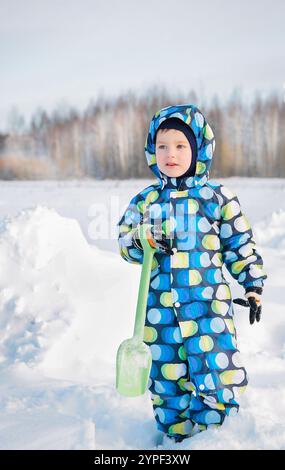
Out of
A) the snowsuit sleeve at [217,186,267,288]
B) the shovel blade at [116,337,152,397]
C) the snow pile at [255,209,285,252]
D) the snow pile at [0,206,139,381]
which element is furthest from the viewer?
the snow pile at [255,209,285,252]

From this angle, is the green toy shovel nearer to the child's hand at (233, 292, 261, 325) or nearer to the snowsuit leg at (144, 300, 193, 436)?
the snowsuit leg at (144, 300, 193, 436)

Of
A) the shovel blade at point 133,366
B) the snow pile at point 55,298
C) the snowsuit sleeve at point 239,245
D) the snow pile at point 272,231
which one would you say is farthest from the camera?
the snow pile at point 272,231

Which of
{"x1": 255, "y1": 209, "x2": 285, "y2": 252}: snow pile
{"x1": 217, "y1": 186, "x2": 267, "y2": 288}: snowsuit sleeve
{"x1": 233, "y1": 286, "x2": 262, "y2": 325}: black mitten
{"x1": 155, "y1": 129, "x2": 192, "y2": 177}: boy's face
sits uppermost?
{"x1": 155, "y1": 129, "x2": 192, "y2": 177}: boy's face

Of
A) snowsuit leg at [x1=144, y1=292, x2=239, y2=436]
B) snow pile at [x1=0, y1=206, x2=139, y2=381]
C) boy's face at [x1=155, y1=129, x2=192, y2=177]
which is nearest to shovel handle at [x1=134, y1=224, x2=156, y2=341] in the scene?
snowsuit leg at [x1=144, y1=292, x2=239, y2=436]

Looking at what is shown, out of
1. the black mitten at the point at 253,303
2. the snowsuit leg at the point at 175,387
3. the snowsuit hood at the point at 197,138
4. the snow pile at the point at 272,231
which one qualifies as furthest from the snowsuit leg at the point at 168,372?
the snow pile at the point at 272,231

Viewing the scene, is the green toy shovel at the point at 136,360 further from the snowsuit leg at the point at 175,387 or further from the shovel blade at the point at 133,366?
the snowsuit leg at the point at 175,387

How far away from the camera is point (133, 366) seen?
181cm

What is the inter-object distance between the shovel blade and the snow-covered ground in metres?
0.25

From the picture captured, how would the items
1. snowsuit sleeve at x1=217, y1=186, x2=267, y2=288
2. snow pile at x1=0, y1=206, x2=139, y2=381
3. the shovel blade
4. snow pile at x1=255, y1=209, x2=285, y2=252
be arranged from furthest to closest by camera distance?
snow pile at x1=255, y1=209, x2=285, y2=252, snow pile at x1=0, y1=206, x2=139, y2=381, snowsuit sleeve at x1=217, y1=186, x2=267, y2=288, the shovel blade

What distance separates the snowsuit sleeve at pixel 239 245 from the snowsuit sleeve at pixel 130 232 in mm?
303

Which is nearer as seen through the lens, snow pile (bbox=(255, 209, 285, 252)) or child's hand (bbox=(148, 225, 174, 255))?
child's hand (bbox=(148, 225, 174, 255))

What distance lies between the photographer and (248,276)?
75.4 inches

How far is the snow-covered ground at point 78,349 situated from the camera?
6.48ft

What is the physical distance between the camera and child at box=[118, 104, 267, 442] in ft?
6.14
